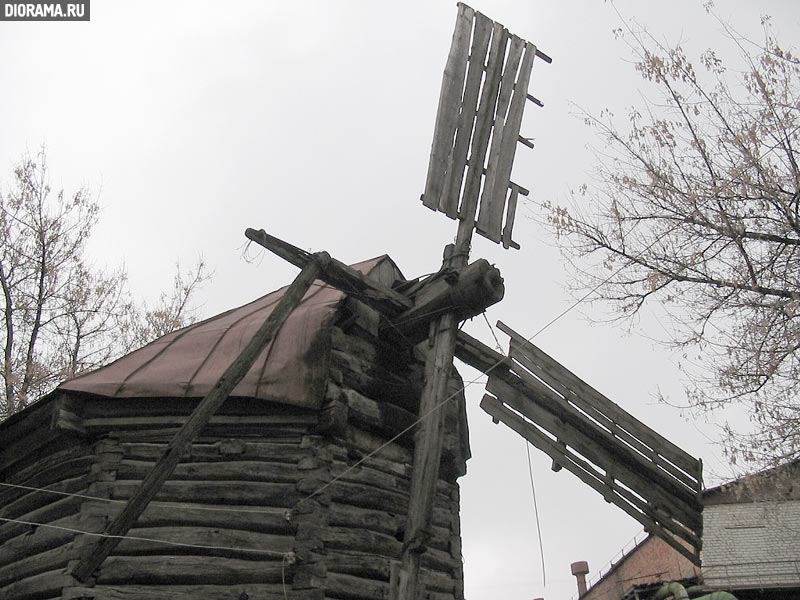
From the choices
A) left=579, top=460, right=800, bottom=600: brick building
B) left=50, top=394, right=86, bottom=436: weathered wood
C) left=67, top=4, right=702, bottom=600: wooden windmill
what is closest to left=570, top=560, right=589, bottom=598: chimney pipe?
→ left=579, top=460, right=800, bottom=600: brick building

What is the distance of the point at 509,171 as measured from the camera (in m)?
8.59

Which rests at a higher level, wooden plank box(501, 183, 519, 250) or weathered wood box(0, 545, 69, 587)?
wooden plank box(501, 183, 519, 250)

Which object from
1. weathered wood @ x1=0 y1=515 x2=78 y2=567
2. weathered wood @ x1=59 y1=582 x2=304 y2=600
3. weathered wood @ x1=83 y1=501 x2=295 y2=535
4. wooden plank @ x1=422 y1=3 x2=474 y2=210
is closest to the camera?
weathered wood @ x1=59 y1=582 x2=304 y2=600

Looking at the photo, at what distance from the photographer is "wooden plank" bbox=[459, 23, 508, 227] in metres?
8.16

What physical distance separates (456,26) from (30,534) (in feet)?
23.3

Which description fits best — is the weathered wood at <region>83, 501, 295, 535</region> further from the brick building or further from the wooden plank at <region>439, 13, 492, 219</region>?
the brick building

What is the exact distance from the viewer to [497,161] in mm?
8492

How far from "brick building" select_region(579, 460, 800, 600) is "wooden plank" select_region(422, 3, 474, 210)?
51.1 feet

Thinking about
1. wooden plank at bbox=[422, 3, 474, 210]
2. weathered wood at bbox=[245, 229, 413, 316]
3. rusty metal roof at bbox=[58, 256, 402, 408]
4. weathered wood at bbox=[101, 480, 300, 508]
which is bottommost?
weathered wood at bbox=[101, 480, 300, 508]

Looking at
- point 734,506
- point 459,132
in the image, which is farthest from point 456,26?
point 734,506

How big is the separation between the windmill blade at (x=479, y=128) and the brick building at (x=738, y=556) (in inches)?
584

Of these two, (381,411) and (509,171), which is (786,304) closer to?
(509,171)

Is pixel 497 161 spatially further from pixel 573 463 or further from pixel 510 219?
pixel 573 463

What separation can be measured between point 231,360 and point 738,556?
1878cm
